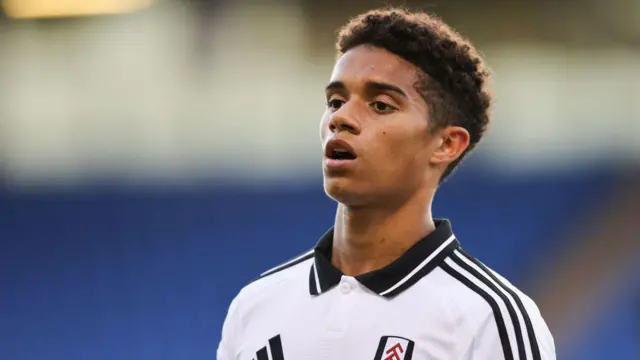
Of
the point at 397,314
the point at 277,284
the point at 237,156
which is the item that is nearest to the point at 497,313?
the point at 397,314

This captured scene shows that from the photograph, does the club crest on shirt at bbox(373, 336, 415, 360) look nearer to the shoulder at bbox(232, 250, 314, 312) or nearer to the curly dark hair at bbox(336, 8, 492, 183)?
the shoulder at bbox(232, 250, 314, 312)

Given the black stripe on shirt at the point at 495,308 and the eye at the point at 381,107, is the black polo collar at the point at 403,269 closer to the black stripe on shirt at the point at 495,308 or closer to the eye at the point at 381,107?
the black stripe on shirt at the point at 495,308

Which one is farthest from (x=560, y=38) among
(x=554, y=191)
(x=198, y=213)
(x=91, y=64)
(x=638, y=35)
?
(x=91, y=64)

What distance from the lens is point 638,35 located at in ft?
14.1

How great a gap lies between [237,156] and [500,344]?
293 centimetres

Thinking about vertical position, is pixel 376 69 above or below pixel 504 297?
above

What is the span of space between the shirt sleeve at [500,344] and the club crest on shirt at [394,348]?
81mm

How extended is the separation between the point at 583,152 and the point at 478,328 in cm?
302

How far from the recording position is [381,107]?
159 cm

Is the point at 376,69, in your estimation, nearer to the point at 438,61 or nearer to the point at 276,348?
the point at 438,61

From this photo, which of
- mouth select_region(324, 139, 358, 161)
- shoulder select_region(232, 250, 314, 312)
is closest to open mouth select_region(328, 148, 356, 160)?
mouth select_region(324, 139, 358, 161)

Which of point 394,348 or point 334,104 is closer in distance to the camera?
point 394,348

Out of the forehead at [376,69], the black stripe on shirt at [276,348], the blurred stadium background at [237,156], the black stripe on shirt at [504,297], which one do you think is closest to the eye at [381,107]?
the forehead at [376,69]

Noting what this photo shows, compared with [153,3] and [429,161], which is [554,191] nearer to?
[153,3]
